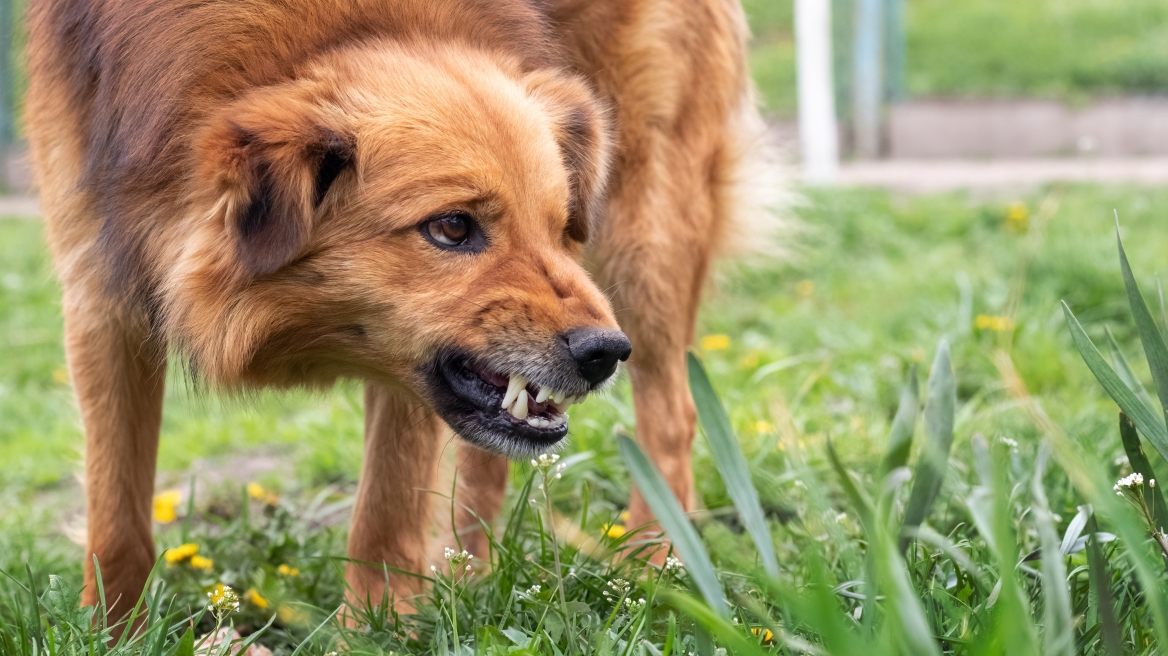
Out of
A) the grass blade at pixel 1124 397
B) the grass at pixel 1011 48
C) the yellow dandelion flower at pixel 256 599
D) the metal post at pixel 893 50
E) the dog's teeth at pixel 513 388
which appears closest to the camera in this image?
the grass blade at pixel 1124 397

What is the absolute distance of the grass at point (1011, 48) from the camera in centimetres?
988

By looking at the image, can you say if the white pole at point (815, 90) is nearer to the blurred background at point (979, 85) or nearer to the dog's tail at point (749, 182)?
the blurred background at point (979, 85)

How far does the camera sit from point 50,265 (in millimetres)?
2611

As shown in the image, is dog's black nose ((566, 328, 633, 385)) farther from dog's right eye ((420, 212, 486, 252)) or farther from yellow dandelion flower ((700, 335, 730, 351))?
yellow dandelion flower ((700, 335, 730, 351))

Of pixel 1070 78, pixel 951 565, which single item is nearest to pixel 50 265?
pixel 951 565

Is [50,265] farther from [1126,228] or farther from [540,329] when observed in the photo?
[1126,228]

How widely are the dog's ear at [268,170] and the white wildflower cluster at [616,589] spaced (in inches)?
35.0

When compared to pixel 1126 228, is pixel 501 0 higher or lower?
higher

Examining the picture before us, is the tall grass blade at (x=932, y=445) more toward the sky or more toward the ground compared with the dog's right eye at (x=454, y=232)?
more toward the ground

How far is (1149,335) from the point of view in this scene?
67.1 inches

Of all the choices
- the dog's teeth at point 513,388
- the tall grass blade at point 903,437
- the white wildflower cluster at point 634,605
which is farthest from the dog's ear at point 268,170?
the tall grass blade at point 903,437

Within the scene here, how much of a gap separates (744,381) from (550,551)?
200 cm

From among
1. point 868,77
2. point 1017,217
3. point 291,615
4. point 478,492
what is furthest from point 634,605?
point 868,77

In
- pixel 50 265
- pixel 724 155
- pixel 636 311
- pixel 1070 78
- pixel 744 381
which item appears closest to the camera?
pixel 50 265
